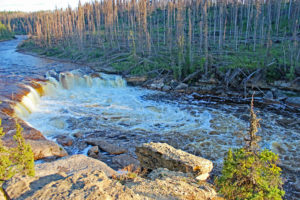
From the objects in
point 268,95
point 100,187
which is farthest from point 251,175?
point 268,95

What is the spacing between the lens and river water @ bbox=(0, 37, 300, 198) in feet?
47.2

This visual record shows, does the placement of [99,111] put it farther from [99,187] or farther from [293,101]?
[293,101]

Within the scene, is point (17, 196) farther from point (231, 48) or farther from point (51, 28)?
point (51, 28)

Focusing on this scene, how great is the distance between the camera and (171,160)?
9219mm

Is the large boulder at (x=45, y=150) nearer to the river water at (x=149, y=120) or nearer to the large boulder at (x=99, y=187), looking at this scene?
the river water at (x=149, y=120)

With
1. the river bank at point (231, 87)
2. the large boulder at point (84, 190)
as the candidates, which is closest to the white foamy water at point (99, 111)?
the river bank at point (231, 87)

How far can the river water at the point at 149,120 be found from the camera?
14375 mm

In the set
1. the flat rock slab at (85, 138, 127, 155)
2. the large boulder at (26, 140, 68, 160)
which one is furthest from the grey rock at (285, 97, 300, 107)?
the large boulder at (26, 140, 68, 160)

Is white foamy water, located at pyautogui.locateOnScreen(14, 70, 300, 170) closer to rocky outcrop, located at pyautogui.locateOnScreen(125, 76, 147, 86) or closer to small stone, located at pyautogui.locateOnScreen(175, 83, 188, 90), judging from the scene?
small stone, located at pyautogui.locateOnScreen(175, 83, 188, 90)

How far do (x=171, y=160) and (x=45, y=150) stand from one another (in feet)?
23.8

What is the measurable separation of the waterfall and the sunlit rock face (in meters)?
0.12

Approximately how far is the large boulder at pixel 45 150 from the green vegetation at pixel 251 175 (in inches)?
362

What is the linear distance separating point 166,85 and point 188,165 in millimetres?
19798

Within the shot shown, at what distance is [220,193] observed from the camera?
704 cm
